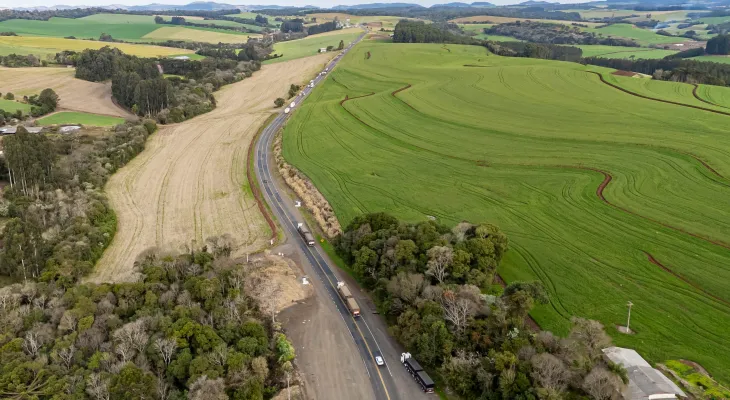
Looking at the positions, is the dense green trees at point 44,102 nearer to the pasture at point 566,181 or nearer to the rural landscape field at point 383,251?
the rural landscape field at point 383,251

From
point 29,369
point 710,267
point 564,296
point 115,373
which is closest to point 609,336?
point 564,296

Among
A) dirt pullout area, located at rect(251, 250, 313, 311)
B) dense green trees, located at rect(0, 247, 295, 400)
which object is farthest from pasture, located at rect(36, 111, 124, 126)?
dirt pullout area, located at rect(251, 250, 313, 311)

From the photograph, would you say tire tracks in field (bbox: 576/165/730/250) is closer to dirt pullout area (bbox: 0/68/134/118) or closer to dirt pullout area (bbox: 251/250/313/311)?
dirt pullout area (bbox: 251/250/313/311)

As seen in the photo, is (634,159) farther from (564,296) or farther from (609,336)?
(609,336)

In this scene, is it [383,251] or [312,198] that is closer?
[383,251]

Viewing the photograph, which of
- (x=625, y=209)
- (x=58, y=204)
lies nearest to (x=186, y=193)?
(x=58, y=204)

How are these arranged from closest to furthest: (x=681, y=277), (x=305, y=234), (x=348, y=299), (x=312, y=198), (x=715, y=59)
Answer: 1. (x=681, y=277)
2. (x=348, y=299)
3. (x=305, y=234)
4. (x=312, y=198)
5. (x=715, y=59)

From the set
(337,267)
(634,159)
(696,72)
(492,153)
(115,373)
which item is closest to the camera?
(115,373)

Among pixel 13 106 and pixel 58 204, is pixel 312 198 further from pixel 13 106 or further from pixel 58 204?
pixel 13 106
